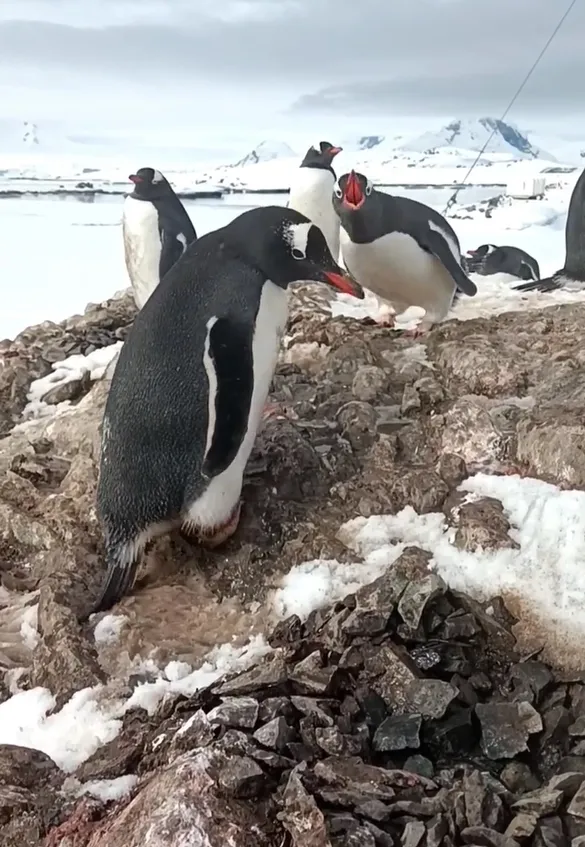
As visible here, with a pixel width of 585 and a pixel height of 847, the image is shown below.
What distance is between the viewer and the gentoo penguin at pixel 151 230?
3.68 meters

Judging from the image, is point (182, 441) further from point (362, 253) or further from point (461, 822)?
point (362, 253)

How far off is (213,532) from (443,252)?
1732 mm

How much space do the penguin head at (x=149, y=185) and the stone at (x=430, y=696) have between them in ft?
9.60

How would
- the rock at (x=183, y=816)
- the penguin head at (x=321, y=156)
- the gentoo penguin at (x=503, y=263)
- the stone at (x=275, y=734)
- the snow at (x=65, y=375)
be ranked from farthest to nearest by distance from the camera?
the gentoo penguin at (x=503, y=263) → the penguin head at (x=321, y=156) → the snow at (x=65, y=375) → the stone at (x=275, y=734) → the rock at (x=183, y=816)

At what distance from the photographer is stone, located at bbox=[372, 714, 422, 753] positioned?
1.27 meters

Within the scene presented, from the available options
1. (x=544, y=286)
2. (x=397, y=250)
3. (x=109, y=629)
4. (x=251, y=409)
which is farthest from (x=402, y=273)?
(x=109, y=629)

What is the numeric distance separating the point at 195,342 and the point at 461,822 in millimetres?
1037

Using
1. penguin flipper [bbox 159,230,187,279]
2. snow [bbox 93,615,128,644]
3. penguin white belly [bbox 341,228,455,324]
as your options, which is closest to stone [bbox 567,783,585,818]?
snow [bbox 93,615,128,644]

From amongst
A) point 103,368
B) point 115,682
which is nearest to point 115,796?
point 115,682

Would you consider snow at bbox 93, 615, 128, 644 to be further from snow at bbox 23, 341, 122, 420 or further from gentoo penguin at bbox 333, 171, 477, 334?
gentoo penguin at bbox 333, 171, 477, 334

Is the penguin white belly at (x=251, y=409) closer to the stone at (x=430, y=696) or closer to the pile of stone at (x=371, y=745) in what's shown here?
the pile of stone at (x=371, y=745)

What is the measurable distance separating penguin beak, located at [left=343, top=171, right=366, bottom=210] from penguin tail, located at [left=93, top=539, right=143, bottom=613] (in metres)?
1.65

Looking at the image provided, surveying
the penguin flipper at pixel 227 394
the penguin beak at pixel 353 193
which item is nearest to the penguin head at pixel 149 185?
the penguin beak at pixel 353 193

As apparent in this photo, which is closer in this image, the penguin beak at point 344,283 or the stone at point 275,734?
the stone at point 275,734
